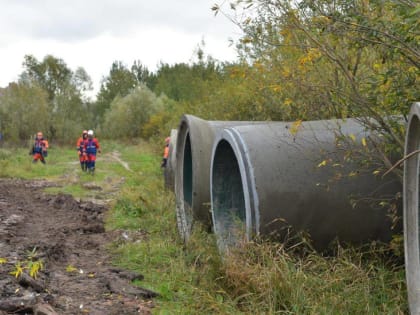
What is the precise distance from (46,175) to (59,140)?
20.9m

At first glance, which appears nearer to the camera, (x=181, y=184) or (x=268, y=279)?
(x=268, y=279)

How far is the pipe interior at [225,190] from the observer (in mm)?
6363

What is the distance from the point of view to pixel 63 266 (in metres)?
5.96

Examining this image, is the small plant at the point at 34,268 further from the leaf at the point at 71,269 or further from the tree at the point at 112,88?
the tree at the point at 112,88

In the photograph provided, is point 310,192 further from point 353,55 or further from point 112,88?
point 112,88

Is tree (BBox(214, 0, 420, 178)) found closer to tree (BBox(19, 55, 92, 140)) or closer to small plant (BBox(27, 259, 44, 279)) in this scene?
small plant (BBox(27, 259, 44, 279))

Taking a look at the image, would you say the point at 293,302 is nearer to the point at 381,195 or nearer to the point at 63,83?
the point at 381,195

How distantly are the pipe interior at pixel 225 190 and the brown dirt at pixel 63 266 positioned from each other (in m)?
1.32

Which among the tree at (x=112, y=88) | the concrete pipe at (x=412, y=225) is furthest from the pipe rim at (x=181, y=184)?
the tree at (x=112, y=88)

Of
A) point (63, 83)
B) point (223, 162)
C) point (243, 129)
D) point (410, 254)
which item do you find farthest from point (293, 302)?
point (63, 83)

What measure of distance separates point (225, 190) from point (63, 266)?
202 cm

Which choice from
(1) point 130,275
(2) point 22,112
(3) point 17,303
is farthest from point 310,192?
(2) point 22,112

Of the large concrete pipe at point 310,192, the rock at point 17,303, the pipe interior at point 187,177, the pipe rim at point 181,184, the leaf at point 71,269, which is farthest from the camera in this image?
the pipe interior at point 187,177

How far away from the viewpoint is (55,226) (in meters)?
8.44
